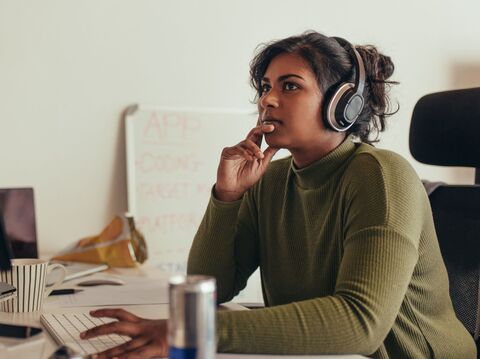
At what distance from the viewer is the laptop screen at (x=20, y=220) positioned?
5.37 ft

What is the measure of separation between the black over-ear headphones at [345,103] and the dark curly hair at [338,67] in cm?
2

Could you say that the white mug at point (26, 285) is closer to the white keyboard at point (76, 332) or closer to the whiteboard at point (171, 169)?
the white keyboard at point (76, 332)

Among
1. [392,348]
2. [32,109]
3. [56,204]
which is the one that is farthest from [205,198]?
[392,348]

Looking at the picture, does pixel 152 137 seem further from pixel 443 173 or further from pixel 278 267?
pixel 443 173

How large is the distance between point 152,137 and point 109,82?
207 mm

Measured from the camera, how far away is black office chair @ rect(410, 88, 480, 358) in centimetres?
133

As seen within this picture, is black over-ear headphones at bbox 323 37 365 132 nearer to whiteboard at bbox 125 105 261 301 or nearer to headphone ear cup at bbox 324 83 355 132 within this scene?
headphone ear cup at bbox 324 83 355 132

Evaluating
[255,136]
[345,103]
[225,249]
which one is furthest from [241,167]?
[345,103]

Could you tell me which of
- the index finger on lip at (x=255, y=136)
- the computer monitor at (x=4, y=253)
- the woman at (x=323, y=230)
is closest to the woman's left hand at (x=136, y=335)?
the woman at (x=323, y=230)

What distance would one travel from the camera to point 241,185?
1.39 meters

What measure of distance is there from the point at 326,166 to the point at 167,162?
838 millimetres

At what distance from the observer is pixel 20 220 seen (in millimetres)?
1656

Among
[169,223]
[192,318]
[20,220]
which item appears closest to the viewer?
[192,318]

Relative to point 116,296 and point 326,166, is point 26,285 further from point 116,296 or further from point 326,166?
point 326,166
